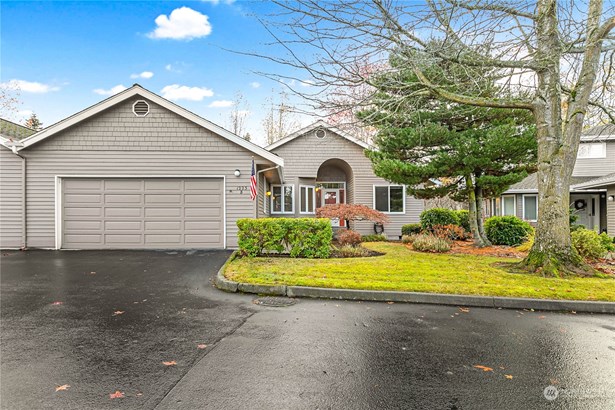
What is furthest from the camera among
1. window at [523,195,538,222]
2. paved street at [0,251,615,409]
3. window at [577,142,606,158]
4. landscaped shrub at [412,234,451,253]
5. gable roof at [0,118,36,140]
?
window at [577,142,606,158]

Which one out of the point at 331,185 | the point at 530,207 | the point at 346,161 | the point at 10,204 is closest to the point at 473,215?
the point at 346,161

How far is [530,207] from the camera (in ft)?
64.0

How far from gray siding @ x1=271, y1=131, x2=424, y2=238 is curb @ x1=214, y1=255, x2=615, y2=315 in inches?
472

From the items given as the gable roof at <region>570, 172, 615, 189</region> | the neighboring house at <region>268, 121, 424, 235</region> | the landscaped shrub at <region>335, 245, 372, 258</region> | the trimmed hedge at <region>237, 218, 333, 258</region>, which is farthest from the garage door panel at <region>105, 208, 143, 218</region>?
the gable roof at <region>570, 172, 615, 189</region>

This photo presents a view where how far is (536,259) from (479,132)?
5398 millimetres

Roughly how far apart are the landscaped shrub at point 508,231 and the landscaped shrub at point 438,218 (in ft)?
6.37

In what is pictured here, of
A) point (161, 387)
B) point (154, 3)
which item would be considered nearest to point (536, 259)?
point (161, 387)

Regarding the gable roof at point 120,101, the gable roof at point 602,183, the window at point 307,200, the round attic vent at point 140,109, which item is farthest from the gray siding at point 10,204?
the gable roof at point 602,183

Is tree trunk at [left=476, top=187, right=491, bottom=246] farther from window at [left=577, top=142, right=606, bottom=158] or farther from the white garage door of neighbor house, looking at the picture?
window at [left=577, top=142, right=606, bottom=158]

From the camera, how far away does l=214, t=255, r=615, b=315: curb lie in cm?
529

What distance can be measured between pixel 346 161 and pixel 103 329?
49.1ft

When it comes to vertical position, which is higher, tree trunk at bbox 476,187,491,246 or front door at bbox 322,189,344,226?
front door at bbox 322,189,344,226

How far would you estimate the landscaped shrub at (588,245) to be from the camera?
29.2ft

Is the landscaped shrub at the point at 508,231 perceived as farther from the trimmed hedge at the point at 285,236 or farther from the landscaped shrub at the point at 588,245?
the trimmed hedge at the point at 285,236
